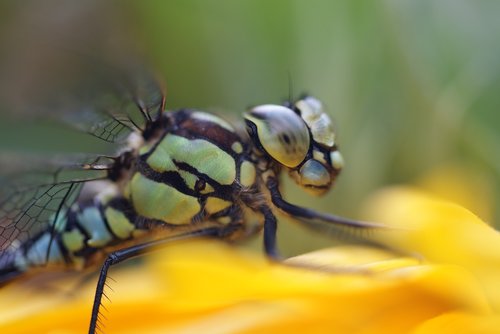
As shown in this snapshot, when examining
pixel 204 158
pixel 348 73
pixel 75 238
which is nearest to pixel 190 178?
pixel 204 158

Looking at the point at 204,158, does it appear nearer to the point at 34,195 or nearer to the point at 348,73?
the point at 34,195

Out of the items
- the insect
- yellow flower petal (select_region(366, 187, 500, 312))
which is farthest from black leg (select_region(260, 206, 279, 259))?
yellow flower petal (select_region(366, 187, 500, 312))

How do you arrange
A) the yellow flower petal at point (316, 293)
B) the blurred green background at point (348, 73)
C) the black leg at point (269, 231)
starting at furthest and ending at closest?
the blurred green background at point (348, 73) < the black leg at point (269, 231) < the yellow flower petal at point (316, 293)

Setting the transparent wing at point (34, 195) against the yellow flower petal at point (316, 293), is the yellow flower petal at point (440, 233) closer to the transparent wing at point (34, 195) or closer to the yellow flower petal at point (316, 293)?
the yellow flower petal at point (316, 293)

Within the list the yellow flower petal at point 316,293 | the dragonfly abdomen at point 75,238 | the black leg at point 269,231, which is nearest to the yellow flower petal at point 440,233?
the yellow flower petal at point 316,293

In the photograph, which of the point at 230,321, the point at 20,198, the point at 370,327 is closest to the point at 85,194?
the point at 20,198

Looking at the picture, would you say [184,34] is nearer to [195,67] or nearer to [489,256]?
[195,67]
